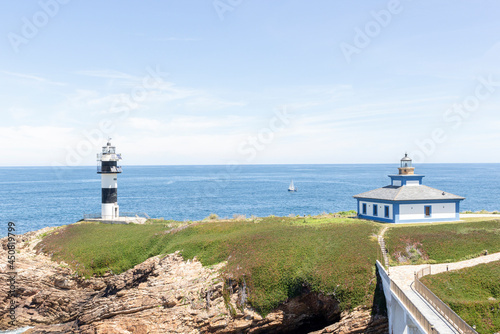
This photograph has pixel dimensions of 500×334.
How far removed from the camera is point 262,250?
34375 millimetres

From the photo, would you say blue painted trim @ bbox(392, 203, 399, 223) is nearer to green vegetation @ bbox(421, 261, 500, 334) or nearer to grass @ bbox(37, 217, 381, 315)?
grass @ bbox(37, 217, 381, 315)

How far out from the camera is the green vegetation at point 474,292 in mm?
21859

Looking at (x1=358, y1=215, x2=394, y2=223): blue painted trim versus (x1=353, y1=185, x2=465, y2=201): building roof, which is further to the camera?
(x1=358, y1=215, x2=394, y2=223): blue painted trim

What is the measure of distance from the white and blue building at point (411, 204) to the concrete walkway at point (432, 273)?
11227 millimetres

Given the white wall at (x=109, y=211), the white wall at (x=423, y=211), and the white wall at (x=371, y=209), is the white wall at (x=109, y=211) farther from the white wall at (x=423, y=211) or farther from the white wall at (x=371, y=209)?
the white wall at (x=423, y=211)

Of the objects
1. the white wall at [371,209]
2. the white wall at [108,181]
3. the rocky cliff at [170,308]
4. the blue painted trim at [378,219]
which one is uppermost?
the white wall at [108,181]

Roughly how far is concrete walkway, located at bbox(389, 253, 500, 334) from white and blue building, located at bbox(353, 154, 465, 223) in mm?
11227

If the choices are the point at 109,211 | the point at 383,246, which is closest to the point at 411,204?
the point at 383,246

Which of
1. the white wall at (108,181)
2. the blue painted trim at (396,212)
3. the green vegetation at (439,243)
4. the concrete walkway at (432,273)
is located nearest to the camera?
the concrete walkway at (432,273)

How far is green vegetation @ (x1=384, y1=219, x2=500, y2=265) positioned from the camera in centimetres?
3216

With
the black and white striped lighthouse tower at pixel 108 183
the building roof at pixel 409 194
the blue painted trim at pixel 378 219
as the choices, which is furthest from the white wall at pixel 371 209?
the black and white striped lighthouse tower at pixel 108 183

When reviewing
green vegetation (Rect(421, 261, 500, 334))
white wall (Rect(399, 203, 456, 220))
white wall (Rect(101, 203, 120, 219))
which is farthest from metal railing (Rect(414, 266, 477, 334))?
white wall (Rect(101, 203, 120, 219))

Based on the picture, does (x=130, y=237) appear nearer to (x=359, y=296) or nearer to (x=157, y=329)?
(x=157, y=329)

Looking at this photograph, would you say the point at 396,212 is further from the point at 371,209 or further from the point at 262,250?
the point at 262,250
